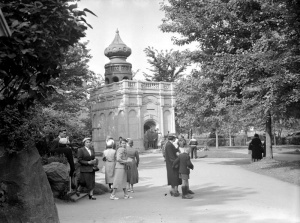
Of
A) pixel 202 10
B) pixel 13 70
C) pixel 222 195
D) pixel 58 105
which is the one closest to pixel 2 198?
pixel 13 70

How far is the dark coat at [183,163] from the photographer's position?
10789 millimetres

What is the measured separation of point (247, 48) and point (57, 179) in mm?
11974

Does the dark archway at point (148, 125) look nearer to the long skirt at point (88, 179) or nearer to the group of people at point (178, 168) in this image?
the group of people at point (178, 168)

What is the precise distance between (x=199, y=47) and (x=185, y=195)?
11352 mm

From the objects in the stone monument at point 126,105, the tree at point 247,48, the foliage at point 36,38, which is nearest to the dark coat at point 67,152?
the foliage at point 36,38

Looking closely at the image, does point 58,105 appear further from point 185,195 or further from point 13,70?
point 13,70

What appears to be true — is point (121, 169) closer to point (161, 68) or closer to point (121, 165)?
point (121, 165)

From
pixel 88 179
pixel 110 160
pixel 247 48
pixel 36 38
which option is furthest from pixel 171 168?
pixel 247 48

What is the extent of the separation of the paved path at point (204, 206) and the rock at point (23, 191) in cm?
158

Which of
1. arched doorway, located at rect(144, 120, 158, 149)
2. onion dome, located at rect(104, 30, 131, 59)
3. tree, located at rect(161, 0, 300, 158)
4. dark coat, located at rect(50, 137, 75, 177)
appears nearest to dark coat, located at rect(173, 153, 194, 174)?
Answer: dark coat, located at rect(50, 137, 75, 177)

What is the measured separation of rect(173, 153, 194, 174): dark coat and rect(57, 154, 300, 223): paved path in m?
0.78

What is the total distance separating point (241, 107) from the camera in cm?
1753

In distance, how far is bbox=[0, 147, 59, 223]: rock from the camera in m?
6.32

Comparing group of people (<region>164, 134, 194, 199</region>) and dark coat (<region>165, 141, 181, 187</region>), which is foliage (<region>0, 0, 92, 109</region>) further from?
dark coat (<region>165, 141, 181, 187</region>)
